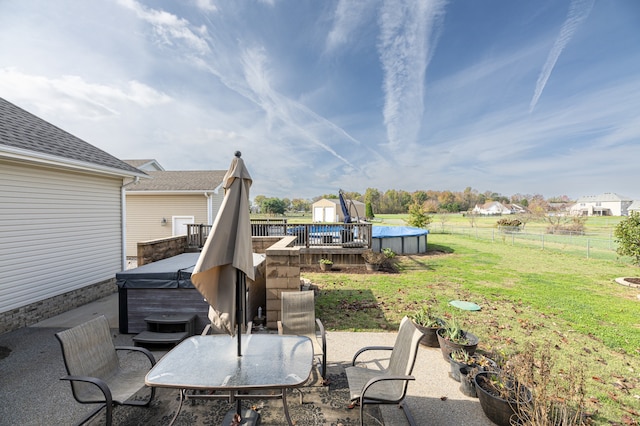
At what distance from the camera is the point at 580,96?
18188 mm

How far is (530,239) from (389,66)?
51.9ft

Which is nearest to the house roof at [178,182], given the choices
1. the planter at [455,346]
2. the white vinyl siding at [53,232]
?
the white vinyl siding at [53,232]

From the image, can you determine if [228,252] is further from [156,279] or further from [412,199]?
[412,199]

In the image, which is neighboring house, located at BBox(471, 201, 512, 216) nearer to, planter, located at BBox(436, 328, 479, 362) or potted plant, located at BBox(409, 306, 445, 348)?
potted plant, located at BBox(409, 306, 445, 348)

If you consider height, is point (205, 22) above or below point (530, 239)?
above

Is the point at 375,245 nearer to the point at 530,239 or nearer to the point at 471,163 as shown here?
the point at 530,239

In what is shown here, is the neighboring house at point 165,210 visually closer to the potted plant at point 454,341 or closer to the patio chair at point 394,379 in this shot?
the potted plant at point 454,341

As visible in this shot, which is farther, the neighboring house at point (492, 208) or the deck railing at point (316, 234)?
→ the neighboring house at point (492, 208)

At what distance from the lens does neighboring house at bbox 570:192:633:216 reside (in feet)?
213

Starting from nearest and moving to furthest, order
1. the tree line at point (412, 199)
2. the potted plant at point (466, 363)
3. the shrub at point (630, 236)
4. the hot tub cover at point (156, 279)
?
1. the potted plant at point (466, 363)
2. the hot tub cover at point (156, 279)
3. the shrub at point (630, 236)
4. the tree line at point (412, 199)

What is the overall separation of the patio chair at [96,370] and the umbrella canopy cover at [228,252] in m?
Answer: 0.98

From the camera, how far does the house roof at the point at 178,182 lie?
13.6 meters

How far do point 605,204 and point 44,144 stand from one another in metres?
105

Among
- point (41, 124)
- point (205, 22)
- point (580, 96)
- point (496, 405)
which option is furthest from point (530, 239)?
point (41, 124)
